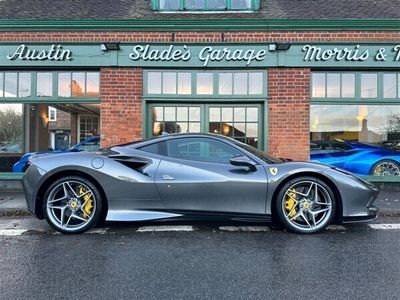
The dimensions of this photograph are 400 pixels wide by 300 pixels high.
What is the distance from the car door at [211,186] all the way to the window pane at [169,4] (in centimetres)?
594

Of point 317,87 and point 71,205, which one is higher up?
point 317,87

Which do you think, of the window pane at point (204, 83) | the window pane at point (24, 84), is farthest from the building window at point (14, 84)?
the window pane at point (204, 83)

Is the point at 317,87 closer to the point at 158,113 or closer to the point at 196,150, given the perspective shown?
the point at 158,113

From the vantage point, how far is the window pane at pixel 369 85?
9586 mm

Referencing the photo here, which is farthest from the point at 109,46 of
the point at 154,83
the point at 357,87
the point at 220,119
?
the point at 357,87

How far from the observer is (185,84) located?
959 centimetres

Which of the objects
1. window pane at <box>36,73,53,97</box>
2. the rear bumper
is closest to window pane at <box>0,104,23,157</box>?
window pane at <box>36,73,53,97</box>

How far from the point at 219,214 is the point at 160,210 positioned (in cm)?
77

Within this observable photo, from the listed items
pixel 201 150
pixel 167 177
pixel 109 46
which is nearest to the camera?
pixel 167 177

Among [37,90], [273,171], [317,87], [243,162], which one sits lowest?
[273,171]

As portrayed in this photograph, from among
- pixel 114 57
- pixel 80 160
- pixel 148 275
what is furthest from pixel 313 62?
pixel 148 275

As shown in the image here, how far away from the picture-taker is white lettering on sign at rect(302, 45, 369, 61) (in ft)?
30.7

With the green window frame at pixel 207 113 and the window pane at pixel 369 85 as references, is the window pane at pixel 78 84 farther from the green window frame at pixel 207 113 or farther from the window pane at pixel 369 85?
the window pane at pixel 369 85

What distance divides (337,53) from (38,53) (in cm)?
669
